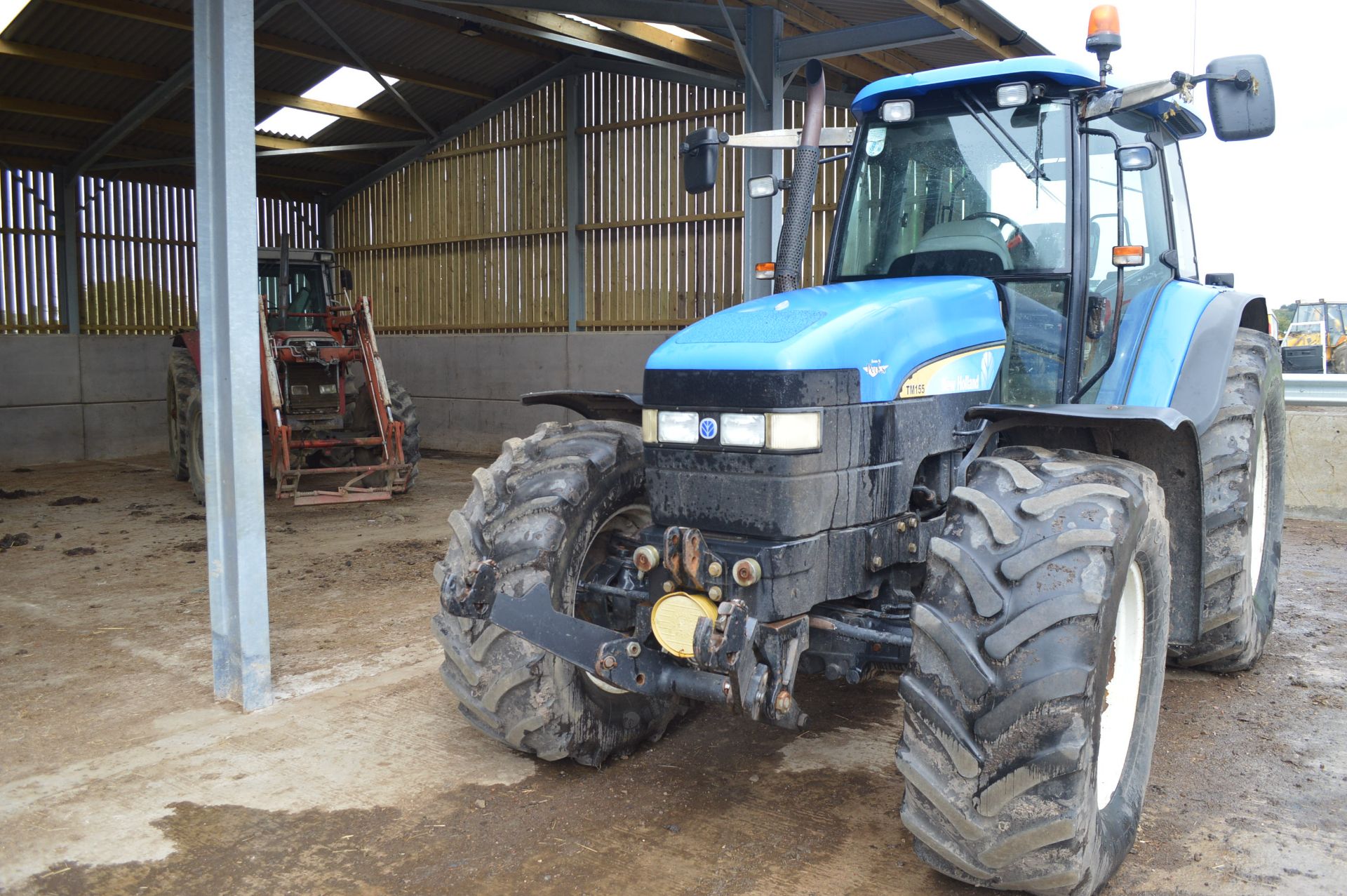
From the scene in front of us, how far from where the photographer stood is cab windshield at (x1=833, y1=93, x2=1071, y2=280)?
11.7 ft

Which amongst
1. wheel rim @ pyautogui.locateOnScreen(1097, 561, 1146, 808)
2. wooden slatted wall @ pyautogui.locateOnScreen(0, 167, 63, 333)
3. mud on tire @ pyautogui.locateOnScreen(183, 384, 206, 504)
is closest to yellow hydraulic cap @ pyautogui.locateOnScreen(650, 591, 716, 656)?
wheel rim @ pyautogui.locateOnScreen(1097, 561, 1146, 808)

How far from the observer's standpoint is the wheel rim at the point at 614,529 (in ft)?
11.8

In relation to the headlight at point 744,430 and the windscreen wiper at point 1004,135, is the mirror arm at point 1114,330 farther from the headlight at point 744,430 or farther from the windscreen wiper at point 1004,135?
the headlight at point 744,430

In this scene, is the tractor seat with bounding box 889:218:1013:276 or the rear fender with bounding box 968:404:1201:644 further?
the tractor seat with bounding box 889:218:1013:276

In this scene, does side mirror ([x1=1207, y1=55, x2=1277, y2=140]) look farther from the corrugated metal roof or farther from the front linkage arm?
the corrugated metal roof

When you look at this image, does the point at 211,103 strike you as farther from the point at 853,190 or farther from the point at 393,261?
the point at 393,261

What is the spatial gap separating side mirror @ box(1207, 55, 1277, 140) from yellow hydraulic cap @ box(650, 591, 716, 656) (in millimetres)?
2194

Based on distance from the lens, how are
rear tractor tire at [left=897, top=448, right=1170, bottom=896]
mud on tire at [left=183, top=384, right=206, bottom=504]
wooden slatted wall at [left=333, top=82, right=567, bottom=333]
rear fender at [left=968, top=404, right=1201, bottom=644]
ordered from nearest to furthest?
rear tractor tire at [left=897, top=448, right=1170, bottom=896] → rear fender at [left=968, top=404, right=1201, bottom=644] → mud on tire at [left=183, top=384, right=206, bottom=504] → wooden slatted wall at [left=333, top=82, right=567, bottom=333]

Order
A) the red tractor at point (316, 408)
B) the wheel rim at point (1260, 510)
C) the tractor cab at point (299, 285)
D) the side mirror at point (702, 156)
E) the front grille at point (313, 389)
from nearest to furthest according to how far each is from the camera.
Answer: the side mirror at point (702, 156)
the wheel rim at point (1260, 510)
the red tractor at point (316, 408)
the front grille at point (313, 389)
the tractor cab at point (299, 285)

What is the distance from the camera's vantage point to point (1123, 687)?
3.10m

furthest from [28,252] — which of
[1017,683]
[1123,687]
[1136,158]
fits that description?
[1017,683]

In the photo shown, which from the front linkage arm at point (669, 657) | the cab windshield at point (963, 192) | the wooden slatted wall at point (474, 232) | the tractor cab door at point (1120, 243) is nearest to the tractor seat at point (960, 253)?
the cab windshield at point (963, 192)

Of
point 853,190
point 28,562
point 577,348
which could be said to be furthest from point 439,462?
point 853,190

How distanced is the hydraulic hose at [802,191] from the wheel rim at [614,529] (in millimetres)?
938
